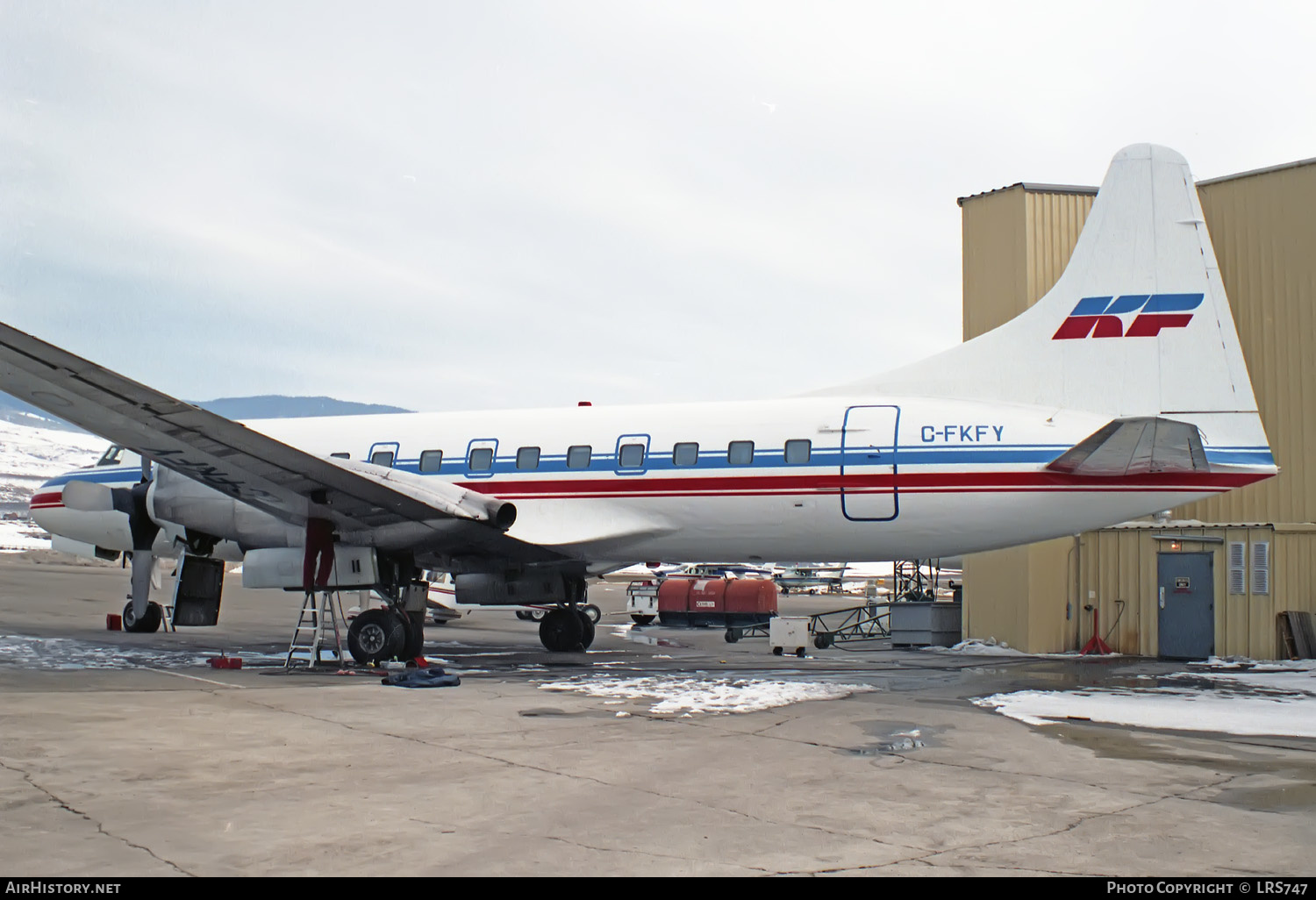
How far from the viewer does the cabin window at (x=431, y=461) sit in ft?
58.2

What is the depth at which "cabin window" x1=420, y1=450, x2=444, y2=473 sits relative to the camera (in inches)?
698

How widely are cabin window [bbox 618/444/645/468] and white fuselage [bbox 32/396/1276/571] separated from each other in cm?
2

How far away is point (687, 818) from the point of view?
20.0 ft

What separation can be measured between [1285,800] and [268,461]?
11.5 meters

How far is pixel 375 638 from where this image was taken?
15.2m

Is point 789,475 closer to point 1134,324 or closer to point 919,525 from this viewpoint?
point 919,525

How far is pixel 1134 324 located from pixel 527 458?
30.1ft

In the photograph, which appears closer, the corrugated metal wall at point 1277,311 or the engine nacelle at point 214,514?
the engine nacelle at point 214,514

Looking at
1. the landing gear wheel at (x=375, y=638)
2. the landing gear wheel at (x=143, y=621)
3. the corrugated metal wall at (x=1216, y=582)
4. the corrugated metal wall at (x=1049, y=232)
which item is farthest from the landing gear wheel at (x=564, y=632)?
the corrugated metal wall at (x=1049, y=232)

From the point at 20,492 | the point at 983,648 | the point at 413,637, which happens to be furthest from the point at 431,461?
the point at 20,492

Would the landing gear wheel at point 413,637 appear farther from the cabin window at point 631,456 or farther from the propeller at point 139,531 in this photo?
the propeller at point 139,531

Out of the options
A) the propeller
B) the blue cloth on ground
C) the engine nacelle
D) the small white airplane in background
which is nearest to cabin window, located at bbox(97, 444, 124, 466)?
the propeller

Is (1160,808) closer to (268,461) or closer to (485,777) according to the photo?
(485,777)

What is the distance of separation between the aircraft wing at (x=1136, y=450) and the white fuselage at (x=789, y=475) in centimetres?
16
